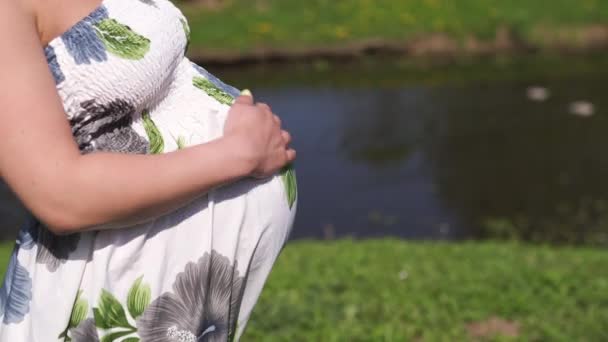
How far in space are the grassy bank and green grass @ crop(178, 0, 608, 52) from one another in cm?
877

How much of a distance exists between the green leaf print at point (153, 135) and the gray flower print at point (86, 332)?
0.26m

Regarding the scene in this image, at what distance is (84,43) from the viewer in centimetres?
121

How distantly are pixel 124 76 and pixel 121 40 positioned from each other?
0.18ft

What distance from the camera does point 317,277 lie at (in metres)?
4.54

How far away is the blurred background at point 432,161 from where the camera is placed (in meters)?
3.96

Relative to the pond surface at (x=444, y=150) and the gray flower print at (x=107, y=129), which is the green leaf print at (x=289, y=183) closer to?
the gray flower print at (x=107, y=129)

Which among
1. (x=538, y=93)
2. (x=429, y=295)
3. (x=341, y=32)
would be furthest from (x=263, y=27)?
(x=429, y=295)

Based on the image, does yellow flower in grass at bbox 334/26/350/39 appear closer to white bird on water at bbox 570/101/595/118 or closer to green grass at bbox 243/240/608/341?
white bird on water at bbox 570/101/595/118

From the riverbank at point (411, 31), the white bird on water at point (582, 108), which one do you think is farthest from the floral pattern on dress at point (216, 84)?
the riverbank at point (411, 31)

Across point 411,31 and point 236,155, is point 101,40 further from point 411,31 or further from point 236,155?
point 411,31

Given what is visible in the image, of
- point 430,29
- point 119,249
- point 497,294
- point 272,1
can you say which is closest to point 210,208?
point 119,249

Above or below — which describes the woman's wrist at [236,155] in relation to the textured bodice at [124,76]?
below

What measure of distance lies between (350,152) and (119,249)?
8.44 m

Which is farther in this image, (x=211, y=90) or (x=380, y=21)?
(x=380, y=21)
